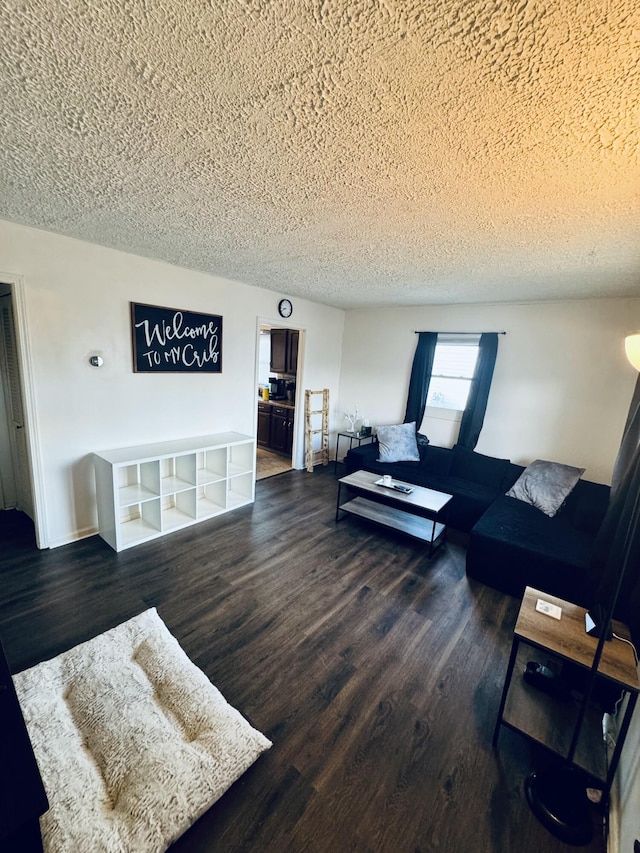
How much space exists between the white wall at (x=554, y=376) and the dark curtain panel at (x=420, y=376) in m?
0.16

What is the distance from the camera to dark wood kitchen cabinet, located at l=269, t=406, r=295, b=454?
5680 millimetres

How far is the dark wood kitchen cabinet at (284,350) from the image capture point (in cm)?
541

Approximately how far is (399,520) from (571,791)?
7.32 ft

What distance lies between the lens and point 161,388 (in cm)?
344

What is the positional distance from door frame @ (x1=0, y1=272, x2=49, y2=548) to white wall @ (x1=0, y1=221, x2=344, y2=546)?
1.3 inches

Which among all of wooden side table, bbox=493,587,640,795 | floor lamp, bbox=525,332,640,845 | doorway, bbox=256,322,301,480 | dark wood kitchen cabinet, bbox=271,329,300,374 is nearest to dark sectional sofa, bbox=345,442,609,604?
wooden side table, bbox=493,587,640,795

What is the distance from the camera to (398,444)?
461 cm

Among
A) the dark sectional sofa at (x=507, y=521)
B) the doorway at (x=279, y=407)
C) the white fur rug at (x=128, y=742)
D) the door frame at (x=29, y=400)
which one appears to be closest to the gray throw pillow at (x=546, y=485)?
the dark sectional sofa at (x=507, y=521)

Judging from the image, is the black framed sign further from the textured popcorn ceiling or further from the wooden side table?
the wooden side table

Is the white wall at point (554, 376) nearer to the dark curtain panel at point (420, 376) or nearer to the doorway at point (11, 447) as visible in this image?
the dark curtain panel at point (420, 376)

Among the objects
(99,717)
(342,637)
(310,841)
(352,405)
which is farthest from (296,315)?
(310,841)

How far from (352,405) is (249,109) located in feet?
15.5

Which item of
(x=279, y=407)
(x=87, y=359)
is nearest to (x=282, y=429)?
(x=279, y=407)

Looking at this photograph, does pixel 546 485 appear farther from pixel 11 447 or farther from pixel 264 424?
pixel 11 447
